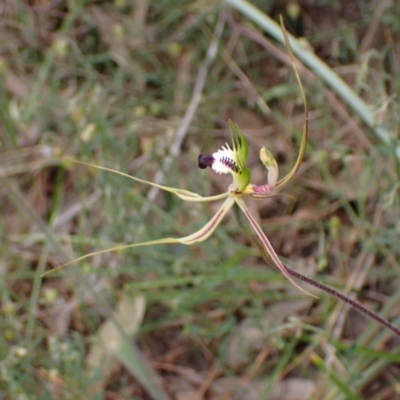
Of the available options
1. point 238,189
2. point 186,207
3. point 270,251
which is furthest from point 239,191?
point 186,207

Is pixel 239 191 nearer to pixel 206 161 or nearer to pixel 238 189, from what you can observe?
pixel 238 189

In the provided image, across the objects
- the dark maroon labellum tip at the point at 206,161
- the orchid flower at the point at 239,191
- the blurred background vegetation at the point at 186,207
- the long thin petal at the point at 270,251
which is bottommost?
the long thin petal at the point at 270,251

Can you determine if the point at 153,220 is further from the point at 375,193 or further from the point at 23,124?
the point at 375,193

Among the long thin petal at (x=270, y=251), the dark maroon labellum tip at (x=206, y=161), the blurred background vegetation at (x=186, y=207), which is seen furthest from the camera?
the blurred background vegetation at (x=186, y=207)

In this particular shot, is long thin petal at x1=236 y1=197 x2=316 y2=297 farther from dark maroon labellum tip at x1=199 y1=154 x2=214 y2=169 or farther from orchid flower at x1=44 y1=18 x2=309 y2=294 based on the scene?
dark maroon labellum tip at x1=199 y1=154 x2=214 y2=169

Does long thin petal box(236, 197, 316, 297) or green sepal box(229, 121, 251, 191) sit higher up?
green sepal box(229, 121, 251, 191)

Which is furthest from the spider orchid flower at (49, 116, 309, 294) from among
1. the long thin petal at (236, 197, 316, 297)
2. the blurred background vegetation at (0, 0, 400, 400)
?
the blurred background vegetation at (0, 0, 400, 400)

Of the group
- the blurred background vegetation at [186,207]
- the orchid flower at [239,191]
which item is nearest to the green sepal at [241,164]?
the orchid flower at [239,191]

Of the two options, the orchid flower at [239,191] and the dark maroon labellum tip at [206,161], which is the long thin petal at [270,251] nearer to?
the orchid flower at [239,191]
